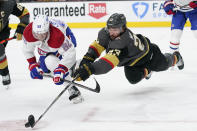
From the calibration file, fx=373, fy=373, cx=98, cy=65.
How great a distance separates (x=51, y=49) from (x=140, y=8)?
17.4 feet

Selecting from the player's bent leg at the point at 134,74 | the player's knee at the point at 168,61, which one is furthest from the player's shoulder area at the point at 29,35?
the player's knee at the point at 168,61

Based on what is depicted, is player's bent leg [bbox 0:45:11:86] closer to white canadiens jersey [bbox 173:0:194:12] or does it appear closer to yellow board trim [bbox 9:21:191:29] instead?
white canadiens jersey [bbox 173:0:194:12]

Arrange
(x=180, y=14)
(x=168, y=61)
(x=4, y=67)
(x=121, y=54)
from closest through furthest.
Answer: (x=121, y=54), (x=168, y=61), (x=4, y=67), (x=180, y=14)

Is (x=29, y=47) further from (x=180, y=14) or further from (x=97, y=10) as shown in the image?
(x=97, y=10)

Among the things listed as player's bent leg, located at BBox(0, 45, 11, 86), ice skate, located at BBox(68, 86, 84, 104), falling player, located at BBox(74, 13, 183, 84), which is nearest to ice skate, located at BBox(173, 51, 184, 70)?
falling player, located at BBox(74, 13, 183, 84)

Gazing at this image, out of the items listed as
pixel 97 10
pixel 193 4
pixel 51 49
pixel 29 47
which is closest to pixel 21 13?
pixel 29 47

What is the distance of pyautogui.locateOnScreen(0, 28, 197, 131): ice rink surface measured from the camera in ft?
8.39

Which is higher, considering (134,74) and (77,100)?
(134,74)

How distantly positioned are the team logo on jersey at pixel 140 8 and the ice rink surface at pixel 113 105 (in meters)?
3.62

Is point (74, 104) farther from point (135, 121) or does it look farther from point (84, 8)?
point (84, 8)

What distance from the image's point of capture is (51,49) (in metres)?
3.05

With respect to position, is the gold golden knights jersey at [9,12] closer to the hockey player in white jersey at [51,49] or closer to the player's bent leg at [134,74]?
the hockey player in white jersey at [51,49]

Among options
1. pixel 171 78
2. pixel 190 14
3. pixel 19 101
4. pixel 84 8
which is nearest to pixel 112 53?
pixel 19 101

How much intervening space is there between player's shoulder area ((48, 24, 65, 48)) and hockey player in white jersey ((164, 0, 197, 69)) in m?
1.89
